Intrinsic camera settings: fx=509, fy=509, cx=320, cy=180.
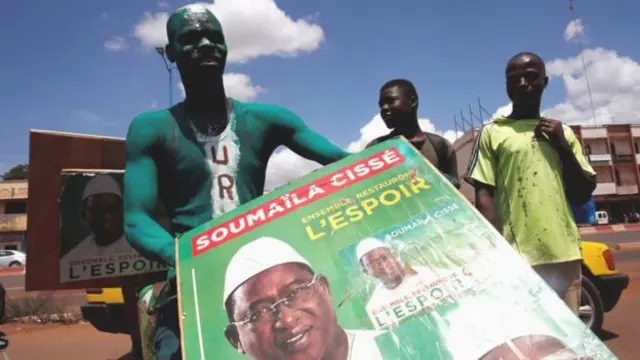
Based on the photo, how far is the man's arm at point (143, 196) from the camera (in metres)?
1.39

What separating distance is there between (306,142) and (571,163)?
120 cm

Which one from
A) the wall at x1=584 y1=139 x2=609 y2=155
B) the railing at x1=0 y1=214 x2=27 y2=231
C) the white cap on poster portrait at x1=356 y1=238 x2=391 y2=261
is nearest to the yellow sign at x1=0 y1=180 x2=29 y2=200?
the railing at x1=0 y1=214 x2=27 y2=231

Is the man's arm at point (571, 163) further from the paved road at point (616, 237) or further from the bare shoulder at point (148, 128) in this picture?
the paved road at point (616, 237)

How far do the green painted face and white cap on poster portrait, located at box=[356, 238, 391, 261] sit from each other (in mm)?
827

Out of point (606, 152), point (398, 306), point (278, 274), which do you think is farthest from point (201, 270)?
point (606, 152)

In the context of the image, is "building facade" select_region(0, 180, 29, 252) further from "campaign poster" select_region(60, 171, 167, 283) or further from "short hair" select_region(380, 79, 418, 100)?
"short hair" select_region(380, 79, 418, 100)

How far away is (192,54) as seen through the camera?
1.63 meters

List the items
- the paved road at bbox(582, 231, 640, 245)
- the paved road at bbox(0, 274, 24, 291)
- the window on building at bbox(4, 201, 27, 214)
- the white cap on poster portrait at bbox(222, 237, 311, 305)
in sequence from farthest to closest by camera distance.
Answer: the window on building at bbox(4, 201, 27, 214), the paved road at bbox(582, 231, 640, 245), the paved road at bbox(0, 274, 24, 291), the white cap on poster portrait at bbox(222, 237, 311, 305)

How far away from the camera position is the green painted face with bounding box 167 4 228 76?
64.3 inches

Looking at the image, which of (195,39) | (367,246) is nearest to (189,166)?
(195,39)

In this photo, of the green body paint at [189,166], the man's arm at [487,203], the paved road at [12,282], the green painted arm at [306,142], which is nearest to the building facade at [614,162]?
the paved road at [12,282]

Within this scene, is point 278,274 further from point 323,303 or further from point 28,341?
point 28,341

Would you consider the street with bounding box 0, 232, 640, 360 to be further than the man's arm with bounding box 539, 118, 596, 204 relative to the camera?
Yes

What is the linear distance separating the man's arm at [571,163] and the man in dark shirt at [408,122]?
455 millimetres
